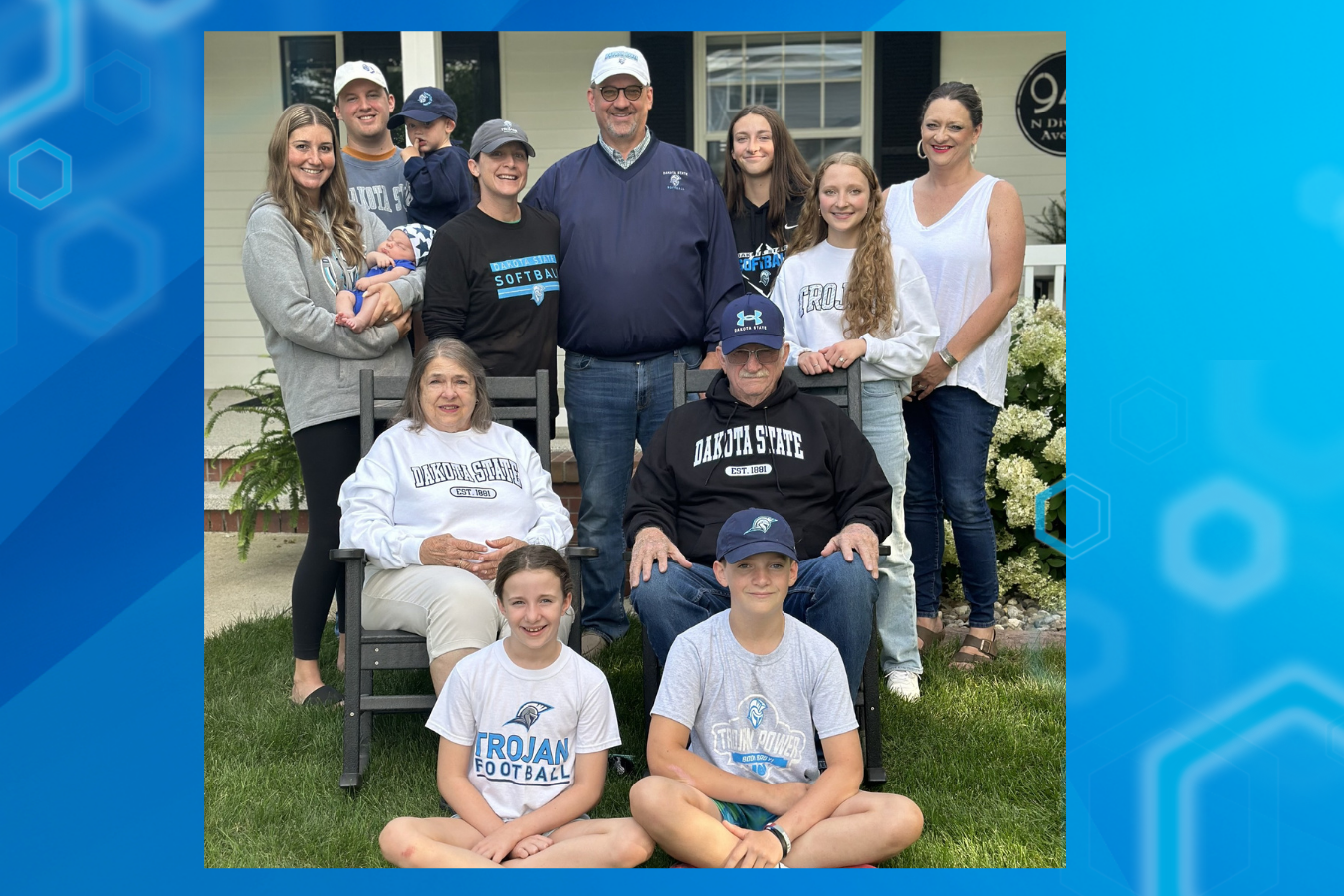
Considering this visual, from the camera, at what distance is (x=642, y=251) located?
13.2 ft

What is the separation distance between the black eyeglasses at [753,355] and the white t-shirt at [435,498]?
69cm

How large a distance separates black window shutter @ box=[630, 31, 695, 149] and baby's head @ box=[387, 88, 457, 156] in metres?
4.09

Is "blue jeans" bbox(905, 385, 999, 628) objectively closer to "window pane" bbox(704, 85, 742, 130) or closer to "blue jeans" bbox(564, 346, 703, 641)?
"blue jeans" bbox(564, 346, 703, 641)

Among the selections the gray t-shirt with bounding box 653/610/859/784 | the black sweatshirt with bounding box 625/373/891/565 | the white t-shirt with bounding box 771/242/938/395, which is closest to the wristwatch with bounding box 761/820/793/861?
the gray t-shirt with bounding box 653/610/859/784

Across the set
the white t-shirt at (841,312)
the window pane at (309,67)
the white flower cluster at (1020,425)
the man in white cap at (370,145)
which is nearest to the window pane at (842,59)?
the window pane at (309,67)

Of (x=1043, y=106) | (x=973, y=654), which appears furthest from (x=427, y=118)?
(x=1043, y=106)

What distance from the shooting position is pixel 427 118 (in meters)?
4.31

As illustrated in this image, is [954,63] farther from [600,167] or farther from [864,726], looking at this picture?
[864,726]

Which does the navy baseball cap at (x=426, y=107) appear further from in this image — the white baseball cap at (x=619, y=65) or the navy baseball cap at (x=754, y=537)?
the navy baseball cap at (x=754, y=537)

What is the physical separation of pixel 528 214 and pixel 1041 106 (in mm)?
5503

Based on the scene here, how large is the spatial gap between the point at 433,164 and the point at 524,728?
6.95ft

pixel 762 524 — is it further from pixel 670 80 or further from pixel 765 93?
pixel 765 93

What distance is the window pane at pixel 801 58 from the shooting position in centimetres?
844

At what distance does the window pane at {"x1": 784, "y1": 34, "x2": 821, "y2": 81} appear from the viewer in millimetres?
8438
